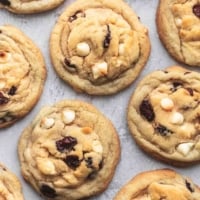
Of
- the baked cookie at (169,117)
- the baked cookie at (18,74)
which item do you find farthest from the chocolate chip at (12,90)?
the baked cookie at (169,117)

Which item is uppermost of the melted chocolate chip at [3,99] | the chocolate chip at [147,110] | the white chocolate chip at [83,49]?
the white chocolate chip at [83,49]

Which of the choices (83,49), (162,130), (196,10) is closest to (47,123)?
(83,49)

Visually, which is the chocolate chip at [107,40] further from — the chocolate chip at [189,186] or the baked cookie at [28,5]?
the chocolate chip at [189,186]

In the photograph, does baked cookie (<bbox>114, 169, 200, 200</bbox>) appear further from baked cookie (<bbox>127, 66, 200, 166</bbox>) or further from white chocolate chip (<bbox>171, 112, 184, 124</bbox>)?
white chocolate chip (<bbox>171, 112, 184, 124</bbox>)

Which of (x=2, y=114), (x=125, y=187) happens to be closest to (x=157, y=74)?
(x=125, y=187)

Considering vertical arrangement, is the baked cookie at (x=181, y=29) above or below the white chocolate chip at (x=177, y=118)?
above

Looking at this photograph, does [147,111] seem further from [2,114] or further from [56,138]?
[2,114]

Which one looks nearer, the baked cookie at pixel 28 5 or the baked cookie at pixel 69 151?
the baked cookie at pixel 69 151
